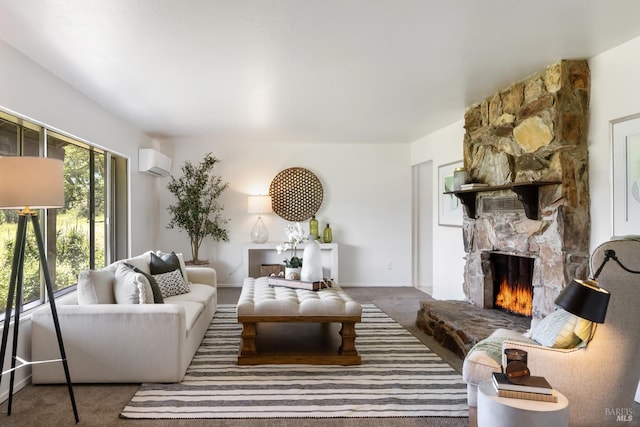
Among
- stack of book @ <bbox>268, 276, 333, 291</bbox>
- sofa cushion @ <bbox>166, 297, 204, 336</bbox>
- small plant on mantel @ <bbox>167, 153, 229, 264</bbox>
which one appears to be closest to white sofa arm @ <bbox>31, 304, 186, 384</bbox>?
sofa cushion @ <bbox>166, 297, 204, 336</bbox>

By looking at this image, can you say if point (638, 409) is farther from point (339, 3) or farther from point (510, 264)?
point (339, 3)

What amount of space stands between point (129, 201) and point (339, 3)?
13.2ft

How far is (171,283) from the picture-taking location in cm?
409

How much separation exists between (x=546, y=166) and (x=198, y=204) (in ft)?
15.0

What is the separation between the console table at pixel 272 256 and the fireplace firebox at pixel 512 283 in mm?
2614

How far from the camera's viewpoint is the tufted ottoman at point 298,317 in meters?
3.29

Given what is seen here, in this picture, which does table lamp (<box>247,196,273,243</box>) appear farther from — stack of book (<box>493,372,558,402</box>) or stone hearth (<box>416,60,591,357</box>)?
stack of book (<box>493,372,558,402</box>)

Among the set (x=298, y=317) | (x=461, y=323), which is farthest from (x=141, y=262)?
(x=461, y=323)

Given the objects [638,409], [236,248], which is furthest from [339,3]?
[236,248]

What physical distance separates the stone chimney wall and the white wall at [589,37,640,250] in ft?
0.17

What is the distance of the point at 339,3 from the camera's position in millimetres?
2293

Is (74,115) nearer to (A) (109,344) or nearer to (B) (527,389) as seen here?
(A) (109,344)

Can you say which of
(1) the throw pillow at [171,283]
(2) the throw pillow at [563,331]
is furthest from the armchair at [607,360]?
(1) the throw pillow at [171,283]

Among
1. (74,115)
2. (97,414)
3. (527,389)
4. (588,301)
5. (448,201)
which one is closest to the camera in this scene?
(588,301)
